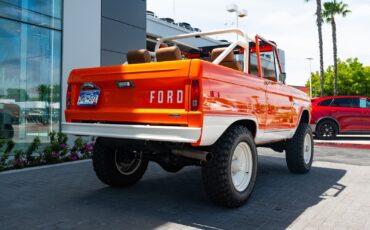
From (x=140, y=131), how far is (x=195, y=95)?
766 mm

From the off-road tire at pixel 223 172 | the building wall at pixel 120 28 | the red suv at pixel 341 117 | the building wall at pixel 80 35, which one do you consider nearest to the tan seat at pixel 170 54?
the off-road tire at pixel 223 172

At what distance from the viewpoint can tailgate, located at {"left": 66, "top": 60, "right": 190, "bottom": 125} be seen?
153 inches

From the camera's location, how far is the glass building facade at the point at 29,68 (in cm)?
854

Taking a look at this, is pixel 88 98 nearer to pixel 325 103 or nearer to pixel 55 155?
pixel 55 155

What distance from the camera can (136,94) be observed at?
168 inches

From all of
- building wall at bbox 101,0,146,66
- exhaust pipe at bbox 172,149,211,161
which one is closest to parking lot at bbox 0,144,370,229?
exhaust pipe at bbox 172,149,211,161

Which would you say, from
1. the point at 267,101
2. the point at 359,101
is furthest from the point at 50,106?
the point at 359,101

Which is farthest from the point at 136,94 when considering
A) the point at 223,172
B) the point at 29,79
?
the point at 29,79

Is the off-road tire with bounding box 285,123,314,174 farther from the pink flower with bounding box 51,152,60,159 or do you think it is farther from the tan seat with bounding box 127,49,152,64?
the pink flower with bounding box 51,152,60,159

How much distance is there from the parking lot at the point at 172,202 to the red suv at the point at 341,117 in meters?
8.14

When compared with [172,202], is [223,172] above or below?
above

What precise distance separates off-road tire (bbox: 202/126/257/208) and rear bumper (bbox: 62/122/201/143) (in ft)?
1.94

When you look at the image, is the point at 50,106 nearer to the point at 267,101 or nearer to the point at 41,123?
the point at 41,123

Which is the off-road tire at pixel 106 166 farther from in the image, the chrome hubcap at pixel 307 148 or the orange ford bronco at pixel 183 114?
the chrome hubcap at pixel 307 148
